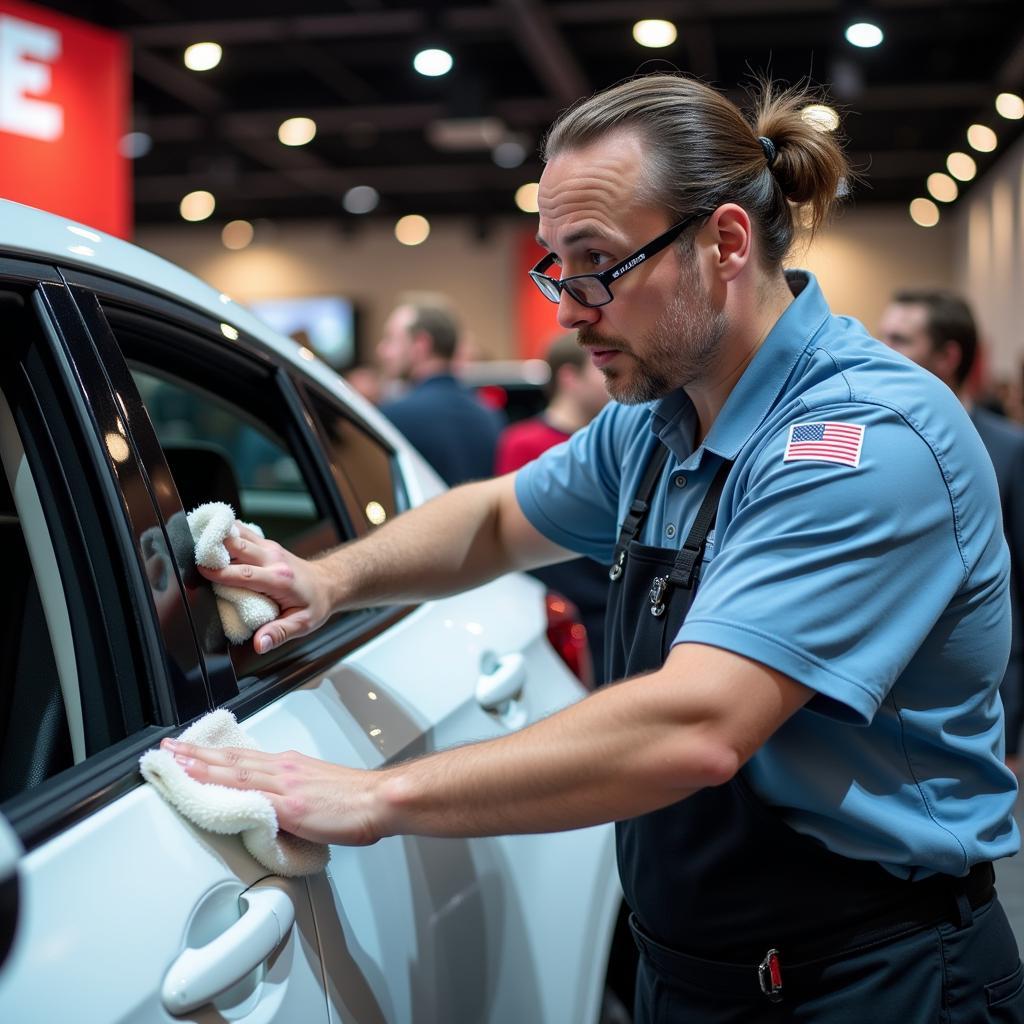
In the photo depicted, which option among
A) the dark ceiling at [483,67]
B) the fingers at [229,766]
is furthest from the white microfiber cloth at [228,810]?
the dark ceiling at [483,67]

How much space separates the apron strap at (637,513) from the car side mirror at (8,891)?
0.97 metres

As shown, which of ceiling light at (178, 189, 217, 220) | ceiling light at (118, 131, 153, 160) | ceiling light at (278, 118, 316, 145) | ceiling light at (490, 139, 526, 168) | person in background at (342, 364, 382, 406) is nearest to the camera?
person in background at (342, 364, 382, 406)

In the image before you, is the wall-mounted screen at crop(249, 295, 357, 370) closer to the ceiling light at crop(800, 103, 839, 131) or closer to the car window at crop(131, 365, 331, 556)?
the car window at crop(131, 365, 331, 556)

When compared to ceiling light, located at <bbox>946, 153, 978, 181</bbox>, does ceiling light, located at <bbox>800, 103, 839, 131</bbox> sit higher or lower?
lower

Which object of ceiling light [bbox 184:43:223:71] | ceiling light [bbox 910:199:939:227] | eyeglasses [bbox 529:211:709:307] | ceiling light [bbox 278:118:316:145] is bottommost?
eyeglasses [bbox 529:211:709:307]

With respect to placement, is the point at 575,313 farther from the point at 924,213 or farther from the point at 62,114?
the point at 924,213

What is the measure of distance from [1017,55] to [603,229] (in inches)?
377

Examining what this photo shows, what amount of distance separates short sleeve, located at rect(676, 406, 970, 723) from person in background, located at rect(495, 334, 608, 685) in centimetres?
260

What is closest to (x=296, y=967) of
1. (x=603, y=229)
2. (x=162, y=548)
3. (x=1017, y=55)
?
(x=162, y=548)

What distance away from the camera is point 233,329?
5.68 feet

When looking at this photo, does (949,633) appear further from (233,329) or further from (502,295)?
(502,295)

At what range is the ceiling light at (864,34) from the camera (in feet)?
26.3

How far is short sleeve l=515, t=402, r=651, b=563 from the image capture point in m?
1.86

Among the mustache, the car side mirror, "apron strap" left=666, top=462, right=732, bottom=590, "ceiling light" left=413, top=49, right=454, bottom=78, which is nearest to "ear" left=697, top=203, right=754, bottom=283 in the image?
the mustache
